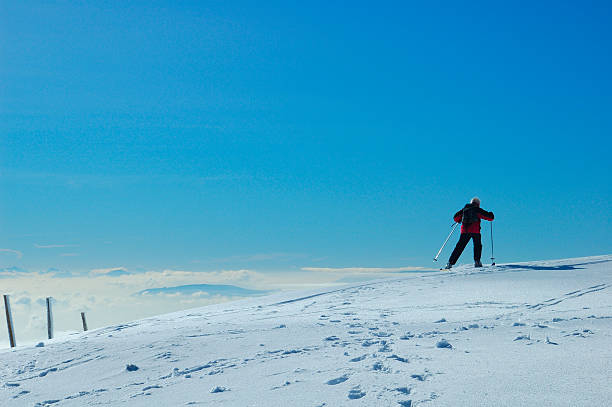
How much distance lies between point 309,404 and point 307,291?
32.5ft

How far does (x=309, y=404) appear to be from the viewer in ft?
13.9

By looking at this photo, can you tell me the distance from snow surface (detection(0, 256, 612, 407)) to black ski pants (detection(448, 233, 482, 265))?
444cm

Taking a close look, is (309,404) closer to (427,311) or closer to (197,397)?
(197,397)

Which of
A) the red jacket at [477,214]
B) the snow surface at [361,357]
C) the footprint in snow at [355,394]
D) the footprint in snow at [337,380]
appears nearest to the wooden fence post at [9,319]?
the snow surface at [361,357]

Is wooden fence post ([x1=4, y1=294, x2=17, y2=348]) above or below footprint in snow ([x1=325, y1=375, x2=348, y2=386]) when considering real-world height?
below

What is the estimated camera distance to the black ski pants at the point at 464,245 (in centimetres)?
1541

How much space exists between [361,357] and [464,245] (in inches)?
431

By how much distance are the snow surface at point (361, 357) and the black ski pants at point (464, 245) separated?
4441 mm

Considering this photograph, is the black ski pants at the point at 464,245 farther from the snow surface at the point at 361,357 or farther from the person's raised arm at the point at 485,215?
the snow surface at the point at 361,357

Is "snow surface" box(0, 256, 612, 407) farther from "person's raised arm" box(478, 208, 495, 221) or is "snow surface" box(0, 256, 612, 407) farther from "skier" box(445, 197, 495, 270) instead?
"person's raised arm" box(478, 208, 495, 221)

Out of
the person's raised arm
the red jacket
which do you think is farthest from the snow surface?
the person's raised arm

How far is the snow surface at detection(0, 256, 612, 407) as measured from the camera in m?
4.41

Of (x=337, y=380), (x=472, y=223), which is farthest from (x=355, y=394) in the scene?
(x=472, y=223)

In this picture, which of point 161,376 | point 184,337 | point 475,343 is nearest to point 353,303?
point 184,337
